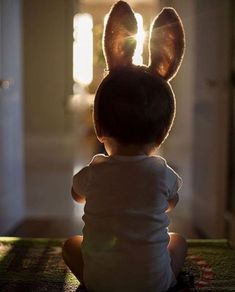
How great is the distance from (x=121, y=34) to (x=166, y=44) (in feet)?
0.39

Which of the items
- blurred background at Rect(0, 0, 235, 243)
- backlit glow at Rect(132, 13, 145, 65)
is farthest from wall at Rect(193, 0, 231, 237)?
backlit glow at Rect(132, 13, 145, 65)

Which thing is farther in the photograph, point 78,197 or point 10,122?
point 10,122

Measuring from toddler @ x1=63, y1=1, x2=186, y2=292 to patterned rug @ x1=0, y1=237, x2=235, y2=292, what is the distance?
189mm

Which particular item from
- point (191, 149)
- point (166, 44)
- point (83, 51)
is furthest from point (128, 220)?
point (83, 51)

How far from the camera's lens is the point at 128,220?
1177mm

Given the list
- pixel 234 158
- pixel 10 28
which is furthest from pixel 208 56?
pixel 10 28

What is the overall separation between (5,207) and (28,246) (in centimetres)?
77

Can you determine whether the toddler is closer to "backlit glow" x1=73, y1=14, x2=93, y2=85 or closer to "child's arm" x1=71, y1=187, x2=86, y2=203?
"child's arm" x1=71, y1=187, x2=86, y2=203

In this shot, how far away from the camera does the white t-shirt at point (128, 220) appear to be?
118 cm

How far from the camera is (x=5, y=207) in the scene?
2.56 meters

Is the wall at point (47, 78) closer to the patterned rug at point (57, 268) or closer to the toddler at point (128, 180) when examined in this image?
the patterned rug at point (57, 268)

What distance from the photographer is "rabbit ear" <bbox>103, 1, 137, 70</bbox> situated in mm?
1240

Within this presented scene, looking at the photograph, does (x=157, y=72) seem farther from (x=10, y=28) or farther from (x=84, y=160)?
(x=84, y=160)

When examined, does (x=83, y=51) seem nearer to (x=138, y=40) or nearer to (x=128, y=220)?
(x=138, y=40)
